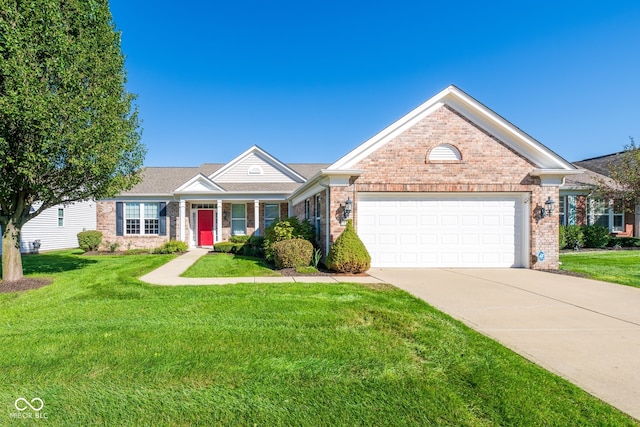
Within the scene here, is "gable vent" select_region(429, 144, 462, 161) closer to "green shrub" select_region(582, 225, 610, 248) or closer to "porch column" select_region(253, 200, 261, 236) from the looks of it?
"porch column" select_region(253, 200, 261, 236)

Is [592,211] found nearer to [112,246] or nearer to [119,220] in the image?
[112,246]

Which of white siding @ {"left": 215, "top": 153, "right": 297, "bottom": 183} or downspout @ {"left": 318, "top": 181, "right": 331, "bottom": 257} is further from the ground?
white siding @ {"left": 215, "top": 153, "right": 297, "bottom": 183}

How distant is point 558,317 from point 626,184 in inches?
671

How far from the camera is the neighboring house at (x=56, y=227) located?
17.3 meters

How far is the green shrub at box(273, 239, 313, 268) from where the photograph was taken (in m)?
10.2

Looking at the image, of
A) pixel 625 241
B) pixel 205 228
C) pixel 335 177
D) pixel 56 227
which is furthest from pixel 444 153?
pixel 56 227

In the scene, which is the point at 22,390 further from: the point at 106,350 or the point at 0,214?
the point at 0,214

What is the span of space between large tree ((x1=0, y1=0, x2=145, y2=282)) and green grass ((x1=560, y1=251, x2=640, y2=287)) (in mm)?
13718

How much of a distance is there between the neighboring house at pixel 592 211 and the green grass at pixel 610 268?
4613 mm

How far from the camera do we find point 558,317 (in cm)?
546

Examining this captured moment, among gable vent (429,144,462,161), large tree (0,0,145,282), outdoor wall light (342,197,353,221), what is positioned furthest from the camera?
gable vent (429,144,462,161)

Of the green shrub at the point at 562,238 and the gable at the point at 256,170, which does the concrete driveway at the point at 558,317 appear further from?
the gable at the point at 256,170

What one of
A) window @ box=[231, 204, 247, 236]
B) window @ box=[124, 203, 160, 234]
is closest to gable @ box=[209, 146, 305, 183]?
window @ box=[231, 204, 247, 236]

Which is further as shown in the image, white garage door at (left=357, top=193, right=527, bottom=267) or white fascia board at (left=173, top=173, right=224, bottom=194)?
white fascia board at (left=173, top=173, right=224, bottom=194)
